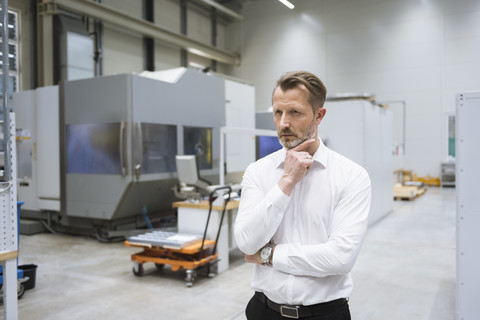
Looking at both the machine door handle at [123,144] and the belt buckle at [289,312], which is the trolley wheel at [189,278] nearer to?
the machine door handle at [123,144]

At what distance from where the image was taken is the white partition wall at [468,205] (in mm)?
2738

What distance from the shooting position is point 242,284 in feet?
13.6

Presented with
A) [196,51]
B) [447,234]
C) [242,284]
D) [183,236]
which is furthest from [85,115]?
[196,51]

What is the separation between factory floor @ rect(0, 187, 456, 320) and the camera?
3.47 m

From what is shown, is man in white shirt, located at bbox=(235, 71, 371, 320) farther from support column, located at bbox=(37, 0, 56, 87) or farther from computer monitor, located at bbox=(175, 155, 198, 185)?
support column, located at bbox=(37, 0, 56, 87)

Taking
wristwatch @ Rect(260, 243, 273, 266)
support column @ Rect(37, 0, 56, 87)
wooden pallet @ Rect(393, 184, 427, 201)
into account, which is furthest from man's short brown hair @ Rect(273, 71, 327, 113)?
wooden pallet @ Rect(393, 184, 427, 201)

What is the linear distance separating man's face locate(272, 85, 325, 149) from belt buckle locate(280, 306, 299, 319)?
0.53m

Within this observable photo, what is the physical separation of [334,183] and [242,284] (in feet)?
9.85

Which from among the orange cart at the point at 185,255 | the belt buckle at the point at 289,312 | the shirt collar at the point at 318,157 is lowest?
the orange cart at the point at 185,255

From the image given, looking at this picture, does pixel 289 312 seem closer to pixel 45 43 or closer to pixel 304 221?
pixel 304 221

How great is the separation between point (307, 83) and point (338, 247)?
1.78 feet

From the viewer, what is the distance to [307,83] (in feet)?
4.40

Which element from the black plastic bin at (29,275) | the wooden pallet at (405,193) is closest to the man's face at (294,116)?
the black plastic bin at (29,275)

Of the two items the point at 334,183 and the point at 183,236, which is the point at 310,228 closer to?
the point at 334,183
